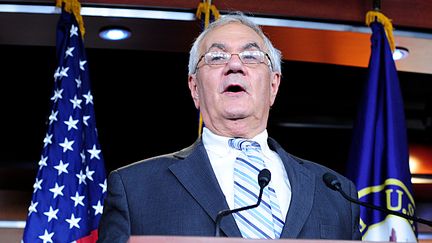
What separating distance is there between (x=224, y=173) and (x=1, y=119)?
3107 millimetres

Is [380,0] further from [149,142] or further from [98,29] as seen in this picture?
[149,142]

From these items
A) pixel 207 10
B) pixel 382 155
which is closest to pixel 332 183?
pixel 382 155

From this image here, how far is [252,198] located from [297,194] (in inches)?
5.3

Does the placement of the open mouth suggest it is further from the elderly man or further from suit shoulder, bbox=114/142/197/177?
suit shoulder, bbox=114/142/197/177

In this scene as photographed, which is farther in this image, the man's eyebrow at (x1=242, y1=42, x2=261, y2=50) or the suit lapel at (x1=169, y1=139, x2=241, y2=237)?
the man's eyebrow at (x1=242, y1=42, x2=261, y2=50)

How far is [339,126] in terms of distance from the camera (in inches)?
206

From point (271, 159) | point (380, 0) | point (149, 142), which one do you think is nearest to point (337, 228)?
point (271, 159)

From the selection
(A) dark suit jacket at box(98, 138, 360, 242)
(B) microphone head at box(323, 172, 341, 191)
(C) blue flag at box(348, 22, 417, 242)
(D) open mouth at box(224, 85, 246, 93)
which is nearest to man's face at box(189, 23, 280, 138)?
A: (D) open mouth at box(224, 85, 246, 93)

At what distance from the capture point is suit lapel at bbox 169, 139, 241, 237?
1846mm

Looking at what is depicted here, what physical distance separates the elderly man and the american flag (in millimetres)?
796

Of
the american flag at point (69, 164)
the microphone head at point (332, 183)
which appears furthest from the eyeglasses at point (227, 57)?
the american flag at point (69, 164)

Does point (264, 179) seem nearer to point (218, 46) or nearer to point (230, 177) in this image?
point (230, 177)

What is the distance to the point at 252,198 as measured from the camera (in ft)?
6.41

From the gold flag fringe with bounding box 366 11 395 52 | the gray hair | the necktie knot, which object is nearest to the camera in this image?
the necktie knot
